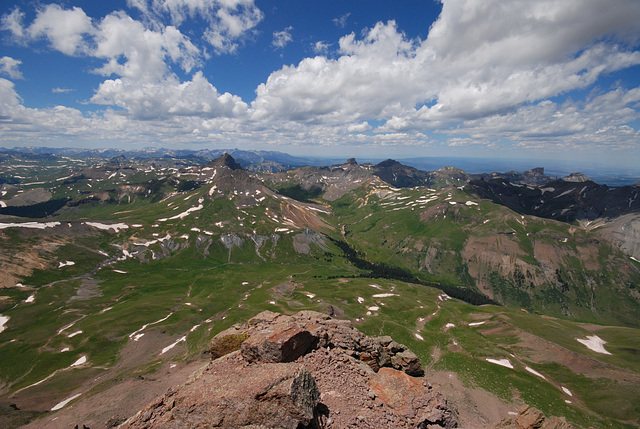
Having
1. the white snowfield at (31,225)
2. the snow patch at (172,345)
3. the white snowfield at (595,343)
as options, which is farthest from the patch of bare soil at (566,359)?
the white snowfield at (31,225)

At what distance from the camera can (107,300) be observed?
133 meters

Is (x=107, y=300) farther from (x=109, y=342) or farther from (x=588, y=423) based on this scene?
(x=588, y=423)

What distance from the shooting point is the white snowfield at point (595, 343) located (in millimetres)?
94938

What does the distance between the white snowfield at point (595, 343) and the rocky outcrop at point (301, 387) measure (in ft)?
357

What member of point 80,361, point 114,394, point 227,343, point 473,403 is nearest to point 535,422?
point 227,343

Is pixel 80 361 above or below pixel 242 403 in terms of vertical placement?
below

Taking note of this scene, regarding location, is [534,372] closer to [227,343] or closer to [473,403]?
[473,403]

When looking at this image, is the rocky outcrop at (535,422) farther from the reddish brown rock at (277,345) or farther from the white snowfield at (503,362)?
the white snowfield at (503,362)

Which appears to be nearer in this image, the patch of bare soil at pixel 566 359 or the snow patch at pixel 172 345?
the patch of bare soil at pixel 566 359

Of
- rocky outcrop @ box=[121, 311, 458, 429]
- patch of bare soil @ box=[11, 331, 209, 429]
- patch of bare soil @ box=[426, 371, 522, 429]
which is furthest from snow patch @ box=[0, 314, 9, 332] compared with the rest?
patch of bare soil @ box=[426, 371, 522, 429]

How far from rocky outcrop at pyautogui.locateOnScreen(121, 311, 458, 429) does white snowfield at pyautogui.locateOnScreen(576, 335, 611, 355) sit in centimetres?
10894

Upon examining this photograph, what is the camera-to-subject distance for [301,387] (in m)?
20.3

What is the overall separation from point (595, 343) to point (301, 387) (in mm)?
140317

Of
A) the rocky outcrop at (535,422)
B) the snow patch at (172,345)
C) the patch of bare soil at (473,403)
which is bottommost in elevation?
the snow patch at (172,345)
